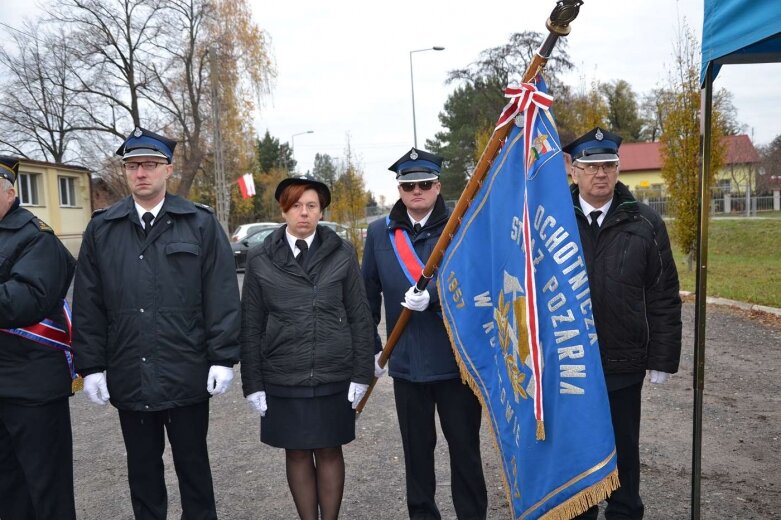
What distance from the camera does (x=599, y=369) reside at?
272cm

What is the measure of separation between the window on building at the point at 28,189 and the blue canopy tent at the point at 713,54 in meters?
30.2

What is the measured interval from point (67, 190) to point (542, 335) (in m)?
34.6

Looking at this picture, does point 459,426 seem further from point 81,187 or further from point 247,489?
point 81,187

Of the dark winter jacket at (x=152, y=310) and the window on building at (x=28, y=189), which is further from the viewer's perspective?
the window on building at (x=28, y=189)

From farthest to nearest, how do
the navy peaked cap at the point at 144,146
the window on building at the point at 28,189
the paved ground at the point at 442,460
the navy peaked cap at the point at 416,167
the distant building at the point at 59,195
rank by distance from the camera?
the distant building at the point at 59,195
the window on building at the point at 28,189
the paved ground at the point at 442,460
the navy peaked cap at the point at 416,167
the navy peaked cap at the point at 144,146

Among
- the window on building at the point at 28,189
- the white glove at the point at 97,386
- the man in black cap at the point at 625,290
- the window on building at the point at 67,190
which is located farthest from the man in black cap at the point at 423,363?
the window on building at the point at 67,190

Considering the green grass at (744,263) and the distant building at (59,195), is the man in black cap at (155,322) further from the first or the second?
the distant building at (59,195)

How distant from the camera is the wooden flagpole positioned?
8.25 ft

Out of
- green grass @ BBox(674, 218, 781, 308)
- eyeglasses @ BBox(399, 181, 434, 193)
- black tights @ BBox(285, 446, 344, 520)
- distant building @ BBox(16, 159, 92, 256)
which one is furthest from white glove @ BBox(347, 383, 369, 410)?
distant building @ BBox(16, 159, 92, 256)

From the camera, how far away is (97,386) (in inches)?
124

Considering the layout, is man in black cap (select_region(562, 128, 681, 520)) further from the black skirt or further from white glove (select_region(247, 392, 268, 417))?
white glove (select_region(247, 392, 268, 417))

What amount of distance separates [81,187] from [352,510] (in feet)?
111

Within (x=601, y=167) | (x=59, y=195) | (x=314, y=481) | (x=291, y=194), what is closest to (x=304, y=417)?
(x=314, y=481)

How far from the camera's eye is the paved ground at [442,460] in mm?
3979
